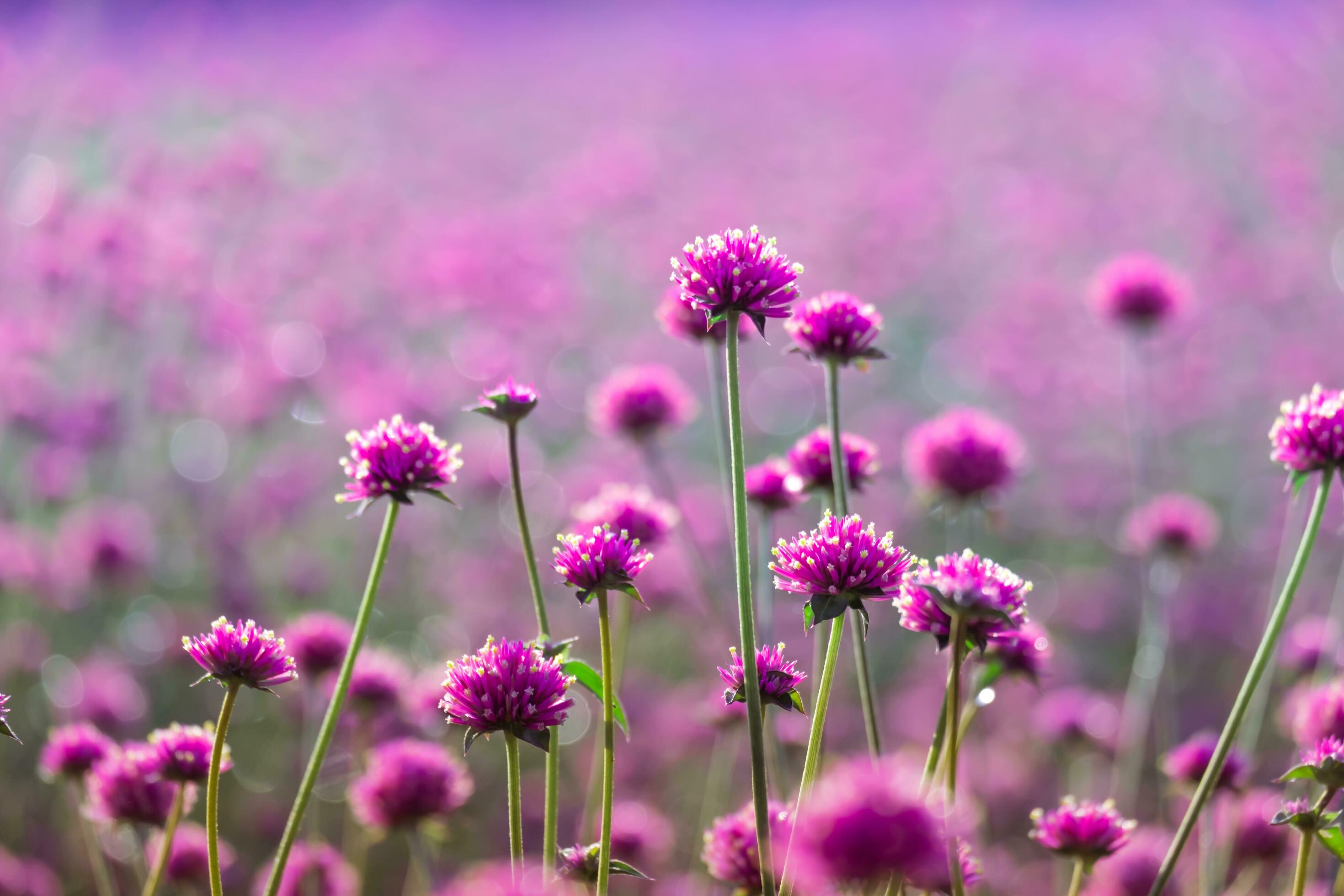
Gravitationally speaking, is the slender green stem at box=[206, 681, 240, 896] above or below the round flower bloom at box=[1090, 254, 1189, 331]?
below

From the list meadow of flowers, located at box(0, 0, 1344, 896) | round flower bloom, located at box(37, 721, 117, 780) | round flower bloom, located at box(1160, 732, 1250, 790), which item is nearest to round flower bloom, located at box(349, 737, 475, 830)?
meadow of flowers, located at box(0, 0, 1344, 896)

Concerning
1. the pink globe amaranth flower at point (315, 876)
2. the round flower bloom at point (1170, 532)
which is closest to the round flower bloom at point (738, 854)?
the pink globe amaranth flower at point (315, 876)

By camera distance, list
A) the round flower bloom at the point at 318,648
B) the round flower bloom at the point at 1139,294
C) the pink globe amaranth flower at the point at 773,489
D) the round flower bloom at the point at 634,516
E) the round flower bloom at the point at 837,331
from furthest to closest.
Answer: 1. the round flower bloom at the point at 1139,294
2. the round flower bloom at the point at 318,648
3. the pink globe amaranth flower at the point at 773,489
4. the round flower bloom at the point at 634,516
5. the round flower bloom at the point at 837,331

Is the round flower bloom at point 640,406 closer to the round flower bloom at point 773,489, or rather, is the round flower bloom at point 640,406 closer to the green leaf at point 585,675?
the round flower bloom at point 773,489

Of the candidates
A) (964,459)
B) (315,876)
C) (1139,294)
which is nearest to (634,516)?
(964,459)

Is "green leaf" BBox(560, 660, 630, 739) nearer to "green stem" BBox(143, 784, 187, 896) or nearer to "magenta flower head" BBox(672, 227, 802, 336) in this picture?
"magenta flower head" BBox(672, 227, 802, 336)

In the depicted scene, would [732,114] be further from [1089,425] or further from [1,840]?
[1,840]

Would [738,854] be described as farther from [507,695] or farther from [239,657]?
[239,657]
